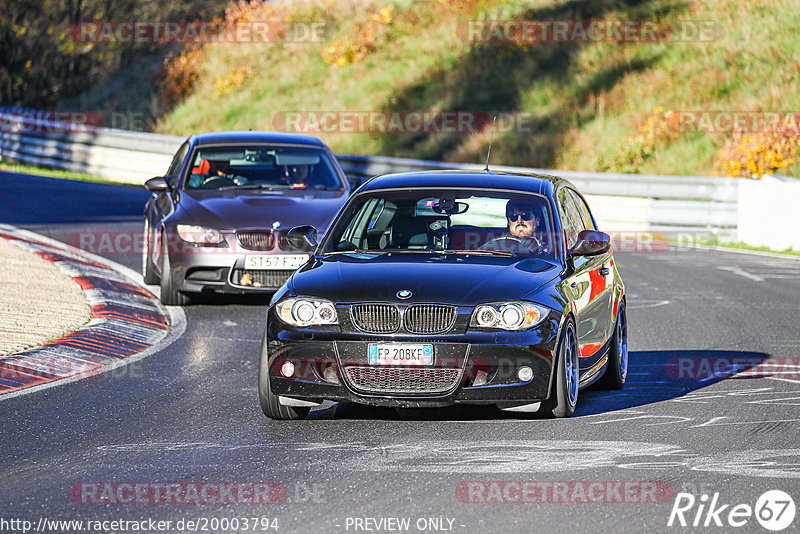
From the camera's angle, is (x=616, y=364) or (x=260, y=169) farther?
(x=260, y=169)

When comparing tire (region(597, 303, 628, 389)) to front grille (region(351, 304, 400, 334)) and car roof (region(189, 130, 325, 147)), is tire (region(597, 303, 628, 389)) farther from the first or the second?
car roof (region(189, 130, 325, 147))

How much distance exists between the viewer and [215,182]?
1456cm

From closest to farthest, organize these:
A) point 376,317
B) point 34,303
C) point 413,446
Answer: point 413,446 → point 376,317 → point 34,303

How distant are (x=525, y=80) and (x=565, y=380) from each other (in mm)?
29100

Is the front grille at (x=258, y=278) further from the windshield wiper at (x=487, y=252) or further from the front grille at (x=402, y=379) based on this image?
the front grille at (x=402, y=379)

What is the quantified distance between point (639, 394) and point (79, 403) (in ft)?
12.5

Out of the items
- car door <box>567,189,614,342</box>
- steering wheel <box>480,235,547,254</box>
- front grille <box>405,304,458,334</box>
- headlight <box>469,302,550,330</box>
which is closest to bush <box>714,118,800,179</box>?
car door <box>567,189,614,342</box>

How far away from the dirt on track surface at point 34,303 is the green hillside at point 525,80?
16.3 m

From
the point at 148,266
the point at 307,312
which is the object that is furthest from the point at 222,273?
the point at 307,312

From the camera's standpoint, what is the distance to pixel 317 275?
8.38m

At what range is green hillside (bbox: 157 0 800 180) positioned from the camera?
31281 millimetres

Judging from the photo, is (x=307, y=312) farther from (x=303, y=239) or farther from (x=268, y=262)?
(x=268, y=262)

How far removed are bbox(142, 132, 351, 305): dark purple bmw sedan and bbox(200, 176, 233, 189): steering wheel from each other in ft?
0.04

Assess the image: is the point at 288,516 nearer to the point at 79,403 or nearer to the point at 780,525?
the point at 780,525
